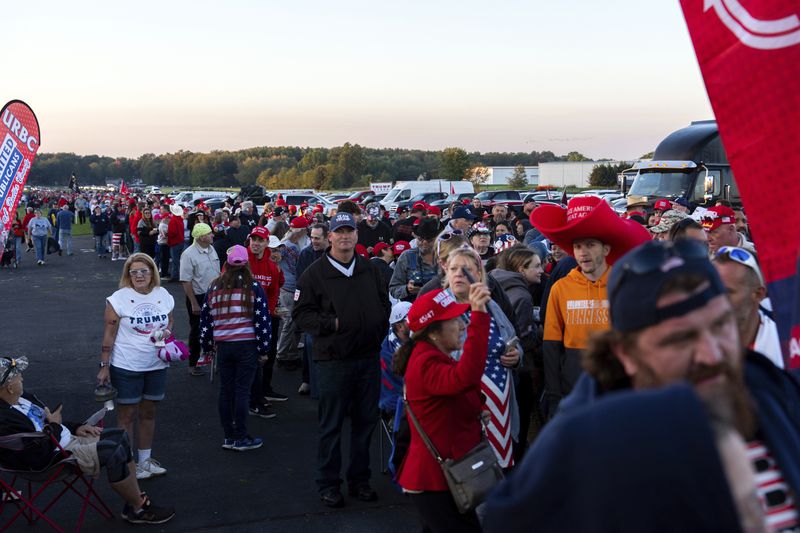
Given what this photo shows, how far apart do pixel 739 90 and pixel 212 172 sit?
495 feet

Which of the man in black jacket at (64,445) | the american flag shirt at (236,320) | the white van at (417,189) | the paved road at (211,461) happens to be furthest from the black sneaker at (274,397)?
the white van at (417,189)

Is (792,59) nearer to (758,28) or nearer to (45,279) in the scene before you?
(758,28)

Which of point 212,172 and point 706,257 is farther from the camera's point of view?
point 212,172

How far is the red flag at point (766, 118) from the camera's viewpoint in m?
2.21

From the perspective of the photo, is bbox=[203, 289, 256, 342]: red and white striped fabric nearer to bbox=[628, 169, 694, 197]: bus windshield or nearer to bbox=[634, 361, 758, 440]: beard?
bbox=[634, 361, 758, 440]: beard

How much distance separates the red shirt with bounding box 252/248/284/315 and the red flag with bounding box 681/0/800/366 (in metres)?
6.91

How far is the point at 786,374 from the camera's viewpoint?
76.7 inches

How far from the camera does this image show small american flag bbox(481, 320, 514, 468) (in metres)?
4.80

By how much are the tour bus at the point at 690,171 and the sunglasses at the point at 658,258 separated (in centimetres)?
1945

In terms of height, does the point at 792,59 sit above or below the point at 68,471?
above

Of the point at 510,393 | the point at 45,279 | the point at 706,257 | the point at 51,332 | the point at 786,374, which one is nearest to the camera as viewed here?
the point at 706,257

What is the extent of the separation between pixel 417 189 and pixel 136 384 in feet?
130

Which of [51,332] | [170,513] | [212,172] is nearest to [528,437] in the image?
[170,513]

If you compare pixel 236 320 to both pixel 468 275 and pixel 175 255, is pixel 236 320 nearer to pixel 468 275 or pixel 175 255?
pixel 468 275
